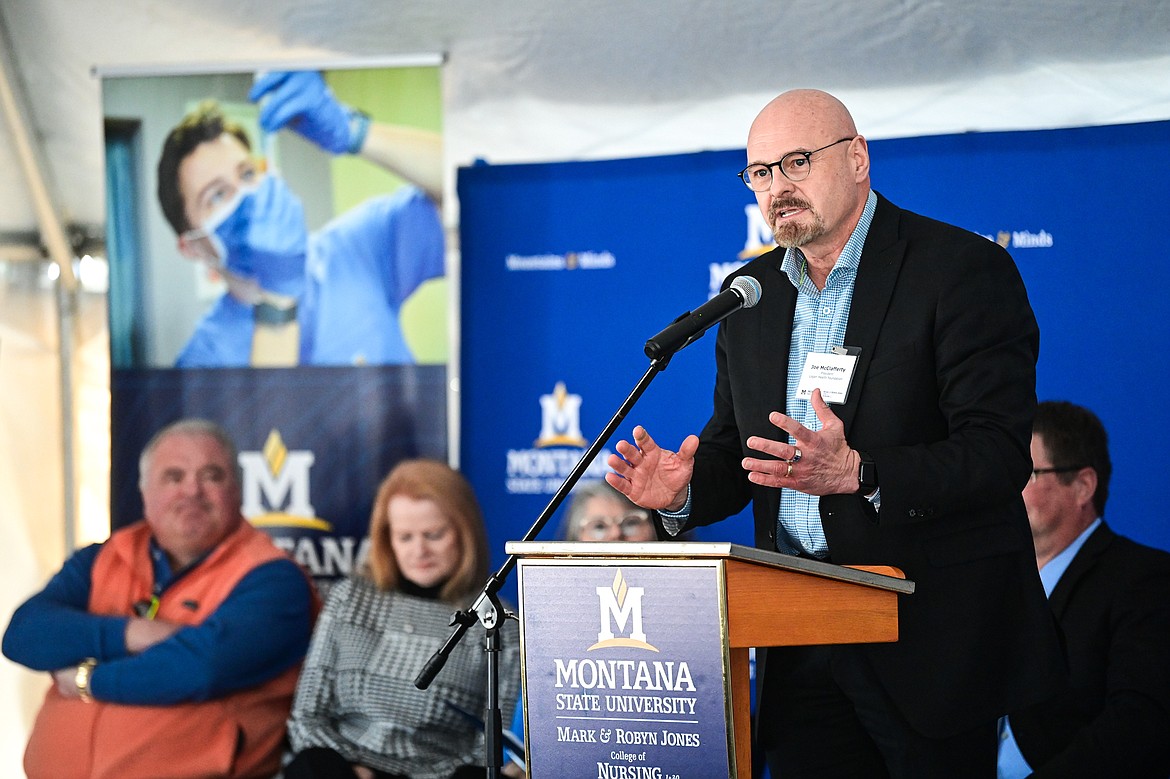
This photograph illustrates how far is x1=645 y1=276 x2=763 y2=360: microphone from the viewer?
185cm

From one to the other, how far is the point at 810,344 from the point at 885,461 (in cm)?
37

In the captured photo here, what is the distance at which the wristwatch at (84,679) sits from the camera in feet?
13.4

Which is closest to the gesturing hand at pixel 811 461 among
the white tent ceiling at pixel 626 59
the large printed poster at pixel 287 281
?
the white tent ceiling at pixel 626 59

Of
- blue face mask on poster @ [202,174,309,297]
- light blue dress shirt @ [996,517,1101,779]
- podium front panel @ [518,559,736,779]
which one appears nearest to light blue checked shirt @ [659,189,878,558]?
podium front panel @ [518,559,736,779]

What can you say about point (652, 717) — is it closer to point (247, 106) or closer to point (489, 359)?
point (489, 359)

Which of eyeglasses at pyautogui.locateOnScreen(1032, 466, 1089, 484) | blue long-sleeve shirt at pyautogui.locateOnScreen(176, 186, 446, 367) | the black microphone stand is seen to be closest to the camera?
the black microphone stand

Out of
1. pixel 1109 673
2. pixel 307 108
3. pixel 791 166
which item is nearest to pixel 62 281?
pixel 307 108

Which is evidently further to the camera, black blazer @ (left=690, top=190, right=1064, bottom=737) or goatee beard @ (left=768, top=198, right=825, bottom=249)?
goatee beard @ (left=768, top=198, right=825, bottom=249)

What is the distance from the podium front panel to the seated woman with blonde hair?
186 cm

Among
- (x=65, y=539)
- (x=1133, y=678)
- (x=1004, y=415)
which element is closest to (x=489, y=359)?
(x=65, y=539)

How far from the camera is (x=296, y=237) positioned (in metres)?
4.43

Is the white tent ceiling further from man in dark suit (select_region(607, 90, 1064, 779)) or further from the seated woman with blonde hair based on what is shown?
man in dark suit (select_region(607, 90, 1064, 779))

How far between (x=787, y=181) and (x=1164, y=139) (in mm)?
2218

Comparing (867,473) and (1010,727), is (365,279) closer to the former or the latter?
(1010,727)
